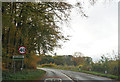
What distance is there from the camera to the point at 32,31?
1117 cm

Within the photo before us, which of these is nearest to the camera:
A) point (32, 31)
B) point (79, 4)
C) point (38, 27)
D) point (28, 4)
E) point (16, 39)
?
point (79, 4)

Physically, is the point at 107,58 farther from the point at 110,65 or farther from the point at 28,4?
the point at 28,4

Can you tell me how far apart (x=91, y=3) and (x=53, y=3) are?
3495mm

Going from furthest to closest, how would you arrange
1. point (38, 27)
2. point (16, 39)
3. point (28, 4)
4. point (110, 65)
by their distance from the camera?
point (110, 65) < point (16, 39) < point (38, 27) < point (28, 4)

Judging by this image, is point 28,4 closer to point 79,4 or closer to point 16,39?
point 79,4

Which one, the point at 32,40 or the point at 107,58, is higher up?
the point at 32,40

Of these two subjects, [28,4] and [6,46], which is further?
[6,46]

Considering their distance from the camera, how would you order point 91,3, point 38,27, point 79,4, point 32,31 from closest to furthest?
point 91,3, point 79,4, point 38,27, point 32,31

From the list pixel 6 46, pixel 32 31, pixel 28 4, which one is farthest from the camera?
pixel 6 46

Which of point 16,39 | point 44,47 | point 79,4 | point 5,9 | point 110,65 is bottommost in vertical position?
point 110,65

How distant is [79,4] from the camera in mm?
6617

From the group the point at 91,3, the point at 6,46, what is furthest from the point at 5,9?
the point at 91,3

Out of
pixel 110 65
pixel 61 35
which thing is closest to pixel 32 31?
pixel 61 35

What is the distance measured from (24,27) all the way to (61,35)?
3336mm
